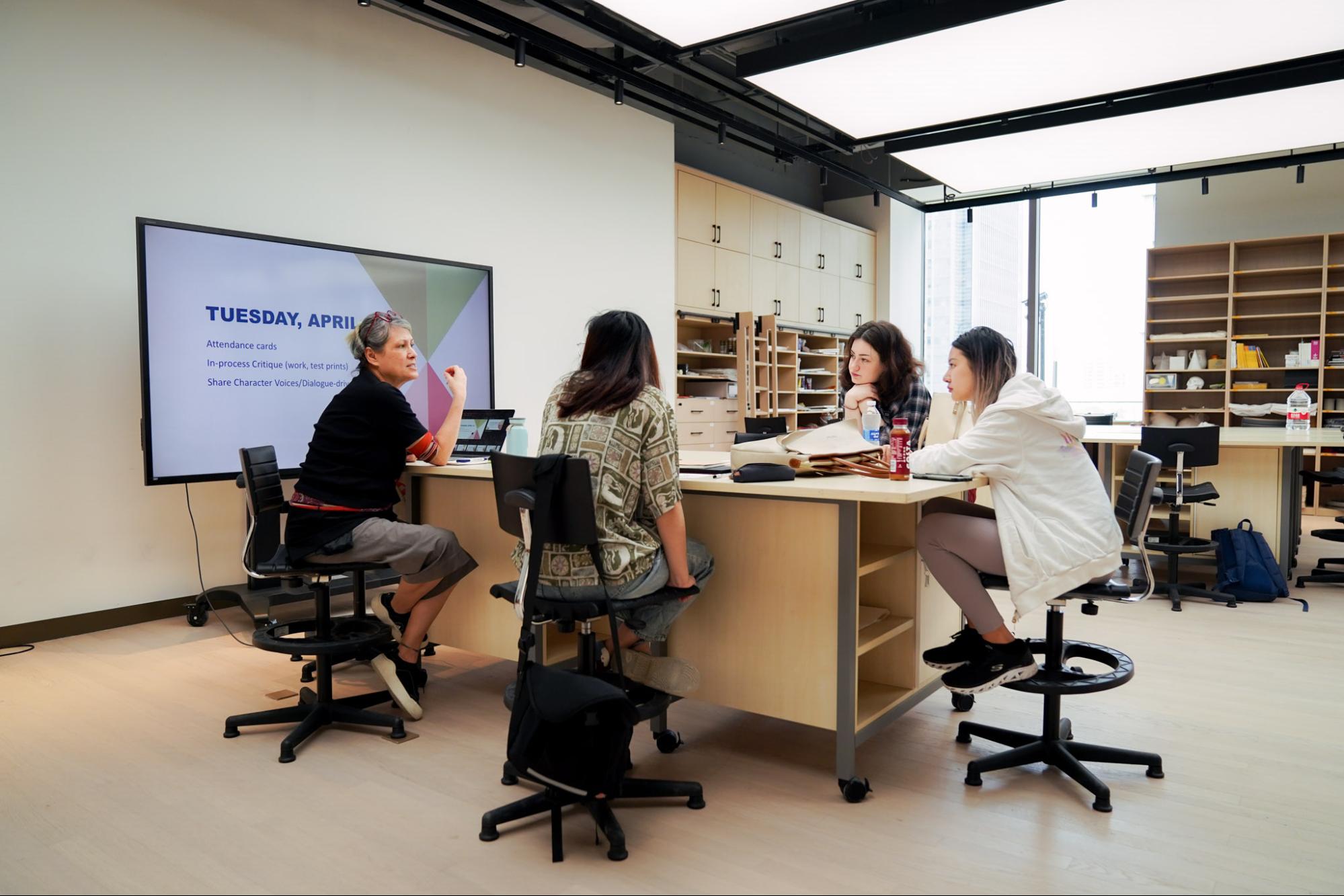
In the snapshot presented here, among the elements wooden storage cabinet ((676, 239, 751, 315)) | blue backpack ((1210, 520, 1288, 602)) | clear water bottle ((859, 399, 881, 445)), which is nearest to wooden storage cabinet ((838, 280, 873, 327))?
wooden storage cabinet ((676, 239, 751, 315))

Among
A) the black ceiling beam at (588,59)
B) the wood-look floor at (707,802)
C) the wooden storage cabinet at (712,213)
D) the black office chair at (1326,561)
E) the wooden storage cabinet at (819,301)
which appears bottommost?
the wood-look floor at (707,802)

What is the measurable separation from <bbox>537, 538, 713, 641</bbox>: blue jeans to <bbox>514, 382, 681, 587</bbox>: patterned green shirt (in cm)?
2

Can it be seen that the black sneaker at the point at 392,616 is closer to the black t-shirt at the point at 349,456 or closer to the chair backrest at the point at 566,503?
the black t-shirt at the point at 349,456

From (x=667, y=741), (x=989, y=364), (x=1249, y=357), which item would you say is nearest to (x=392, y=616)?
(x=667, y=741)

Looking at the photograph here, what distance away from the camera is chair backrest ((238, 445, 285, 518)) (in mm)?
2686

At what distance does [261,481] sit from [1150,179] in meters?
8.27

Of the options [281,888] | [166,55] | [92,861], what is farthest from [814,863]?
[166,55]

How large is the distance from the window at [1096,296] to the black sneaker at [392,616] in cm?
799

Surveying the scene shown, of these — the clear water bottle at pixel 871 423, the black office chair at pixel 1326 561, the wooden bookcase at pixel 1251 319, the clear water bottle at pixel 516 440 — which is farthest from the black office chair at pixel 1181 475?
the wooden bookcase at pixel 1251 319

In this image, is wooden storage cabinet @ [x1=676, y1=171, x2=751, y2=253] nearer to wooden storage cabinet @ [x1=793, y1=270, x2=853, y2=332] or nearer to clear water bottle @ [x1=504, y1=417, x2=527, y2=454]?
wooden storage cabinet @ [x1=793, y1=270, x2=853, y2=332]

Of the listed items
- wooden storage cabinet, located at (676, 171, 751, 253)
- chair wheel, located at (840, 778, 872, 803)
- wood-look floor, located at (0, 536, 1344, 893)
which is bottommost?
wood-look floor, located at (0, 536, 1344, 893)

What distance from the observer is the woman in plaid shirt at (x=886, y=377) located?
3477 mm

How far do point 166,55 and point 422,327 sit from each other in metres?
1.78

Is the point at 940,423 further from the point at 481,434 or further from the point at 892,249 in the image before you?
the point at 892,249
